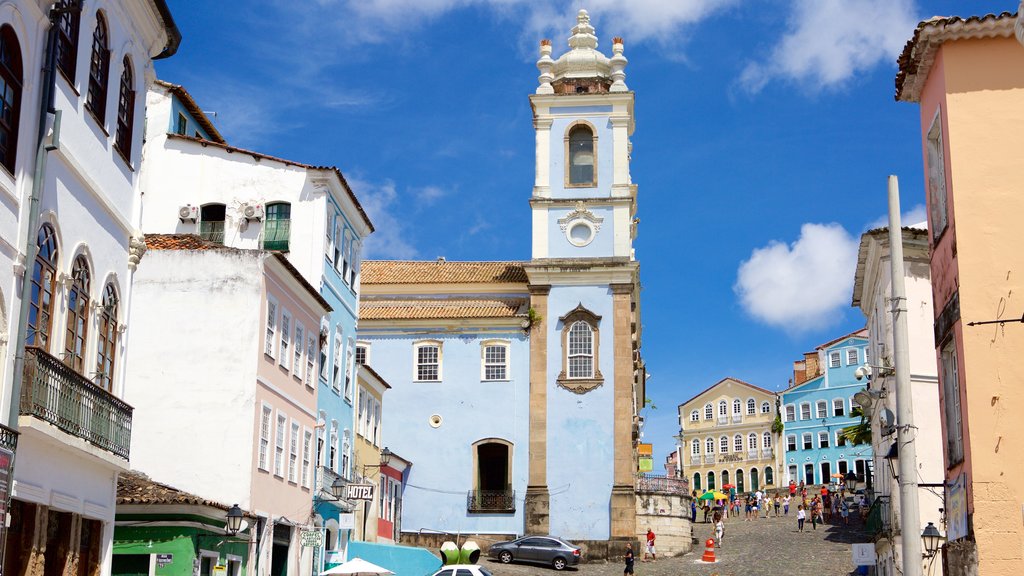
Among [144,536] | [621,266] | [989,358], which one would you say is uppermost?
[621,266]

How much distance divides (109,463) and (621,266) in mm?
36422

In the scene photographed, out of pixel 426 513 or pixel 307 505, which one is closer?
pixel 307 505

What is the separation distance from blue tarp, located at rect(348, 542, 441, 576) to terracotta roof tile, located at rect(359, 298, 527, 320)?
52.4 ft

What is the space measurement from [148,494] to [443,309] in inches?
1190

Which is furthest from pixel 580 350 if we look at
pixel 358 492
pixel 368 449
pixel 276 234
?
pixel 276 234

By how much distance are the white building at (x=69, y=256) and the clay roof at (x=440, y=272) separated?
36135mm

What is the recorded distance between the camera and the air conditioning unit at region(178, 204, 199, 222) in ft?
118

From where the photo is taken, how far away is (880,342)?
35.8 m

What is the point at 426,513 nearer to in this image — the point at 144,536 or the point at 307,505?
the point at 307,505

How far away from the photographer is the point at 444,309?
55562 millimetres

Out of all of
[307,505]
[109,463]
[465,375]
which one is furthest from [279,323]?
[465,375]

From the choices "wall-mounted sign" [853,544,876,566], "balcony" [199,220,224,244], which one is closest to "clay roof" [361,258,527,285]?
"balcony" [199,220,224,244]

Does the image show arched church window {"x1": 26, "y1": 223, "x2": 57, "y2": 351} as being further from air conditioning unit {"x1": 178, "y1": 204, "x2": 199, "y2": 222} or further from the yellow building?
the yellow building

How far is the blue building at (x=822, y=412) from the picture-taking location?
98938mm
